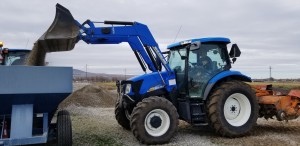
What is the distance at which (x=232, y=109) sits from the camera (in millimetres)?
8672

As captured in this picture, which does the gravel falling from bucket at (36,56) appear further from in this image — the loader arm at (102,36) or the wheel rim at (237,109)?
the wheel rim at (237,109)

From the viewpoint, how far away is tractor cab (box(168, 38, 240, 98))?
867 centimetres

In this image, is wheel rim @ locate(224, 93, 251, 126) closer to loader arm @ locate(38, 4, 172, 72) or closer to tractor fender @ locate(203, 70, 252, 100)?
tractor fender @ locate(203, 70, 252, 100)

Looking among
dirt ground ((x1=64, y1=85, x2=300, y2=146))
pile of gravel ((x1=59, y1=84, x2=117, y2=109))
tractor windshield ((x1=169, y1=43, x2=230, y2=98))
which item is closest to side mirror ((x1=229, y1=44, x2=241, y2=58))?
tractor windshield ((x1=169, y1=43, x2=230, y2=98))

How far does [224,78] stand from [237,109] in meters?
0.81

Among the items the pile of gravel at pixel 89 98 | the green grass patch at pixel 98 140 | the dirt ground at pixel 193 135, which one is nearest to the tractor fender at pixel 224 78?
the dirt ground at pixel 193 135

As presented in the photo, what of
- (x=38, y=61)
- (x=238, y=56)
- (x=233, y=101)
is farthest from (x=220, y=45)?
(x=38, y=61)

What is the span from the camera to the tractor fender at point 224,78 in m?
8.42

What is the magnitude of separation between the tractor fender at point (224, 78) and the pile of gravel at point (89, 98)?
8951 mm

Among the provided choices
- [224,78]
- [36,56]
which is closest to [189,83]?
[224,78]

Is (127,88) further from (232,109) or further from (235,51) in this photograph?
(235,51)

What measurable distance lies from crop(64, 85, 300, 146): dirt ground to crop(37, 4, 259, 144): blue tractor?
345 millimetres

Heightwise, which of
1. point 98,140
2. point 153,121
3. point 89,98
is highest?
point 153,121

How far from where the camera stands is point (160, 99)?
25.7 feet
